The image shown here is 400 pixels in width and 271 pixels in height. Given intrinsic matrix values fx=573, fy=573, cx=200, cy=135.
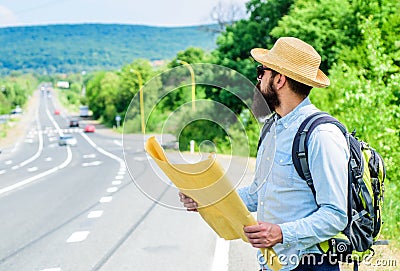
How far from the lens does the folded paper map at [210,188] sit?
2281 millimetres

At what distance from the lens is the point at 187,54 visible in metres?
83.8

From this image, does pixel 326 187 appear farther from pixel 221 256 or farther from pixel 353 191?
pixel 221 256

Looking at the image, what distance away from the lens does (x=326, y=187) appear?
252 cm

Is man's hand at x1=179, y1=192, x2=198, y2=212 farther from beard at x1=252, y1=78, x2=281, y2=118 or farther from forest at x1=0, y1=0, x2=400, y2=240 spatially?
beard at x1=252, y1=78, x2=281, y2=118

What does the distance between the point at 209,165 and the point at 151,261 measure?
16.3ft

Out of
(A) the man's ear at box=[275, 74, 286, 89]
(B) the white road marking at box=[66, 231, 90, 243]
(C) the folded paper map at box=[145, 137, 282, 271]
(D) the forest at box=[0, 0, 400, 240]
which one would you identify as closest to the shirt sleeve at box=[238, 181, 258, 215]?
Answer: (D) the forest at box=[0, 0, 400, 240]

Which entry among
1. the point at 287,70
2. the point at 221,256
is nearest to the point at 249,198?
the point at 287,70

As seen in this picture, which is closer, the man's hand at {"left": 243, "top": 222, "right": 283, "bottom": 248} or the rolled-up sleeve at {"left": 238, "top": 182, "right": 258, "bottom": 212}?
the man's hand at {"left": 243, "top": 222, "right": 283, "bottom": 248}

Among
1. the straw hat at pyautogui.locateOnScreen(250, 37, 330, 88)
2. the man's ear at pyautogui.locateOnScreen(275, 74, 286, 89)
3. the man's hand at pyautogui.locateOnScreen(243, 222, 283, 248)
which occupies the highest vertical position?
the straw hat at pyautogui.locateOnScreen(250, 37, 330, 88)

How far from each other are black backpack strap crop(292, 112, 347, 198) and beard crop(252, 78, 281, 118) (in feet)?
0.73

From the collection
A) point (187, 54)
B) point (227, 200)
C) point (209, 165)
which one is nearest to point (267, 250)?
point (227, 200)

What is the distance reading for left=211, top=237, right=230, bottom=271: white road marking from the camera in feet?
21.3

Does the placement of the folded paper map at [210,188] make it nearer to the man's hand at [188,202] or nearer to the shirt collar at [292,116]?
the man's hand at [188,202]

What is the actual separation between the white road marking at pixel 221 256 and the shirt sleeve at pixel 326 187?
3.93 metres
